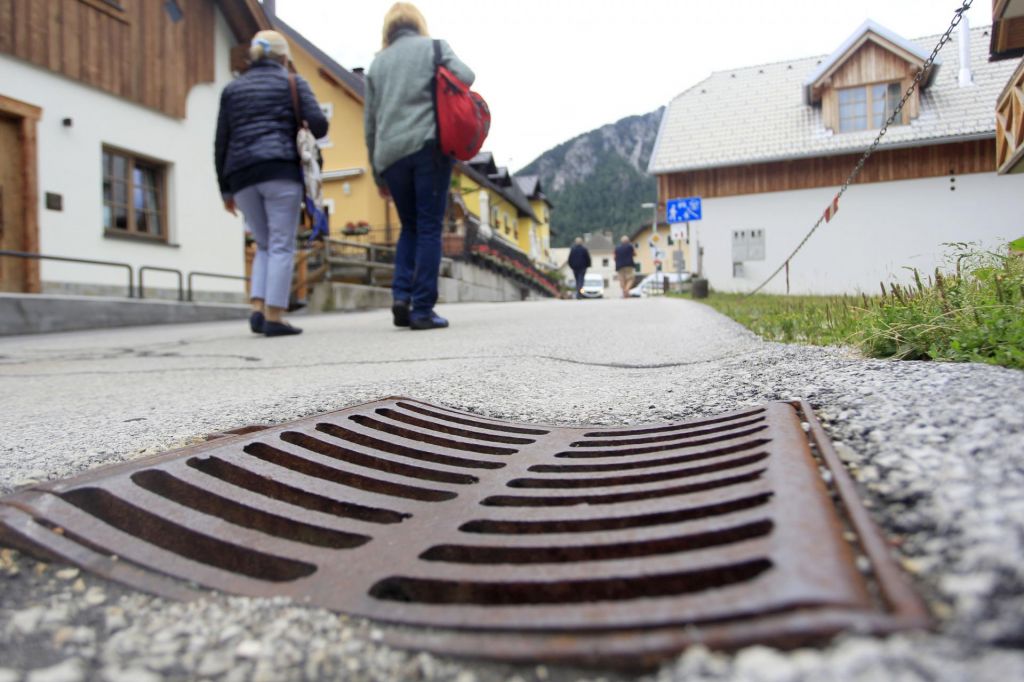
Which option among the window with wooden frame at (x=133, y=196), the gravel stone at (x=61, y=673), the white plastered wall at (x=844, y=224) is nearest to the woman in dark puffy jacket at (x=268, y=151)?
the gravel stone at (x=61, y=673)

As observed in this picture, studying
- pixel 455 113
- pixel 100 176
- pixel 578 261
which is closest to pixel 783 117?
pixel 578 261

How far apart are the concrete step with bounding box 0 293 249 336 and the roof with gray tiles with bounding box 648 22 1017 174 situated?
1566 cm

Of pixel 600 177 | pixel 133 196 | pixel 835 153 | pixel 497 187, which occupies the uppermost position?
pixel 600 177

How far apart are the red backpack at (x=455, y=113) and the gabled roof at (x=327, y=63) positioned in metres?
19.4

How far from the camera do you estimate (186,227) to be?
1141 cm

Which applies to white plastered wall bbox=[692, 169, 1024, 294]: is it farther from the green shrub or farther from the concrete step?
the concrete step

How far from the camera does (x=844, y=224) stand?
1714 centimetres

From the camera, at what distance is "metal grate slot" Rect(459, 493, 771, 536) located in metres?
1.08

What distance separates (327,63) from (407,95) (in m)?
20.8

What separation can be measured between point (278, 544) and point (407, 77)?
13.1 ft

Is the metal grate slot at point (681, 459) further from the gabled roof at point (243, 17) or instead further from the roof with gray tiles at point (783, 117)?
the roof with gray tiles at point (783, 117)

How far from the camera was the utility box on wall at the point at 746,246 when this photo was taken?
20547 millimetres

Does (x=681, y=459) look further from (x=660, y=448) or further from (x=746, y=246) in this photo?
(x=746, y=246)

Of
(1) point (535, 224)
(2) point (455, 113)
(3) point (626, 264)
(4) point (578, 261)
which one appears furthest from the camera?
(1) point (535, 224)
